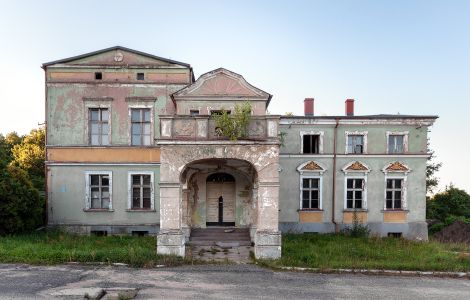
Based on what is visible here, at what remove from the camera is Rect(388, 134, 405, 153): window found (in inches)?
641

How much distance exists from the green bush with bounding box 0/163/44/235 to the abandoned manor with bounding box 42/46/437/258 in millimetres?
1150

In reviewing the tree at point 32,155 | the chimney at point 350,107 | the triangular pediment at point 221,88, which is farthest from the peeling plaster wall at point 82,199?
the tree at point 32,155

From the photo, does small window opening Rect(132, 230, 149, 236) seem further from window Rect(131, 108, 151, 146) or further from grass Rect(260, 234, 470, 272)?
grass Rect(260, 234, 470, 272)

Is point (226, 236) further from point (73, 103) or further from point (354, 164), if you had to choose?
point (73, 103)

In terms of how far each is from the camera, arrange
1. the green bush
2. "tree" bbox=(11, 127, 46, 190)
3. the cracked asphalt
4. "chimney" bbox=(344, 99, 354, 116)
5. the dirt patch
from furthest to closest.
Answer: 1. "tree" bbox=(11, 127, 46, 190)
2. the dirt patch
3. "chimney" bbox=(344, 99, 354, 116)
4. the green bush
5. the cracked asphalt

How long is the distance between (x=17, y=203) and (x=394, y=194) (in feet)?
58.5

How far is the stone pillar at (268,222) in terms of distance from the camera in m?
10.8

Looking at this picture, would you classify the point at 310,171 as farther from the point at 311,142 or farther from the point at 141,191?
the point at 141,191

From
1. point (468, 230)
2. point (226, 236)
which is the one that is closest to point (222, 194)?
point (226, 236)

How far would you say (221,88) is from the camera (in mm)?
14430

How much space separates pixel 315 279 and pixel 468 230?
16541 mm

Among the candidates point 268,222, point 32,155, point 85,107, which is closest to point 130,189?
point 85,107

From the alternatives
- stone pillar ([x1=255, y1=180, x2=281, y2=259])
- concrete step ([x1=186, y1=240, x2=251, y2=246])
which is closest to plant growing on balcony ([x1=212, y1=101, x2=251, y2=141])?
stone pillar ([x1=255, y1=180, x2=281, y2=259])

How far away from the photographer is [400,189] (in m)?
16.2
